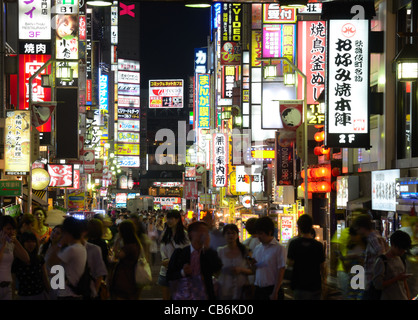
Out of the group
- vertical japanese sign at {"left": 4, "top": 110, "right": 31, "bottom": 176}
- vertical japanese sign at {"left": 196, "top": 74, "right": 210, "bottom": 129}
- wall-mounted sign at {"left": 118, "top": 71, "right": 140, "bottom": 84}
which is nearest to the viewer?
vertical japanese sign at {"left": 4, "top": 110, "right": 31, "bottom": 176}

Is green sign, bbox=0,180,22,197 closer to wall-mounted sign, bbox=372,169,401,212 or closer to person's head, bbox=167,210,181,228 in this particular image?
wall-mounted sign, bbox=372,169,401,212

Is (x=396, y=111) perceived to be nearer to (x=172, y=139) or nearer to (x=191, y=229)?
(x=191, y=229)

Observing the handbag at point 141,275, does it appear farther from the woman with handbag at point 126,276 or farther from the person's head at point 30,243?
the person's head at point 30,243

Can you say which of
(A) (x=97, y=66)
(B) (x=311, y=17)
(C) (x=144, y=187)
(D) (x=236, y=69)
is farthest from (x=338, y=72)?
A: (C) (x=144, y=187)

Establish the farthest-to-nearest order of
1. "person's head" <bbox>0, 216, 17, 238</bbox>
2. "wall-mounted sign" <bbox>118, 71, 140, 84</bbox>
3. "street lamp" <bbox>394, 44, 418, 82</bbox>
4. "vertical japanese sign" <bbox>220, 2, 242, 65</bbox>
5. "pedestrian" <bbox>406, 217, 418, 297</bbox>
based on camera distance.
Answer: "wall-mounted sign" <bbox>118, 71, 140, 84</bbox> < "vertical japanese sign" <bbox>220, 2, 242, 65</bbox> < "street lamp" <bbox>394, 44, 418, 82</bbox> < "pedestrian" <bbox>406, 217, 418, 297</bbox> < "person's head" <bbox>0, 216, 17, 238</bbox>

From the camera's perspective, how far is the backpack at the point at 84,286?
9.47 metres

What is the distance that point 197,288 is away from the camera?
8.39m

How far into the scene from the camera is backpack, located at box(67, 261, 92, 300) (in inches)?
373

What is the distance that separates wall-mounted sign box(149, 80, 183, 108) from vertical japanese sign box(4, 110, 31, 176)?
13756 centimetres

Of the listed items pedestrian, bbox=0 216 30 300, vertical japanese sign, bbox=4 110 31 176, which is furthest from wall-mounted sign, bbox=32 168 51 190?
pedestrian, bbox=0 216 30 300

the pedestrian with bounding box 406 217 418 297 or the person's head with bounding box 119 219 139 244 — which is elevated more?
the person's head with bounding box 119 219 139 244

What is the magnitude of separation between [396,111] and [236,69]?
36.6 meters

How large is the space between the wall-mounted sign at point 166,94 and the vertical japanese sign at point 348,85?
479 ft

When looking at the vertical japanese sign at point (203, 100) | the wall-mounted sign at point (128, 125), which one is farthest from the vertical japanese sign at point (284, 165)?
the wall-mounted sign at point (128, 125)
